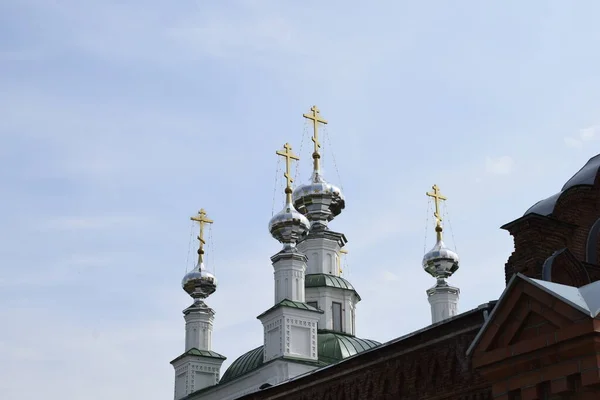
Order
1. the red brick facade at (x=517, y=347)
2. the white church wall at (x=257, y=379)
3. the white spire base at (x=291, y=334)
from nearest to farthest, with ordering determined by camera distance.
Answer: the red brick facade at (x=517, y=347) < the white church wall at (x=257, y=379) < the white spire base at (x=291, y=334)

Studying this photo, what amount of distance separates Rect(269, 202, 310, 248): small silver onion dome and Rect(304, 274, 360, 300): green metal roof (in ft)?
7.97

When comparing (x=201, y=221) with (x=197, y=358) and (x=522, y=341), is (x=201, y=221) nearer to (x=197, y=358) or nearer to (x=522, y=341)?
(x=197, y=358)

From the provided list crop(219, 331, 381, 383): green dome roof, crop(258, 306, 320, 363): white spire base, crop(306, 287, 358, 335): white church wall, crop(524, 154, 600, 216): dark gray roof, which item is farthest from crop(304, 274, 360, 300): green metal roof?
crop(524, 154, 600, 216): dark gray roof

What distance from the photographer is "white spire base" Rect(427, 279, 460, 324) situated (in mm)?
38219

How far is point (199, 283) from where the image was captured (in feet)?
128

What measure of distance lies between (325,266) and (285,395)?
21.0 meters

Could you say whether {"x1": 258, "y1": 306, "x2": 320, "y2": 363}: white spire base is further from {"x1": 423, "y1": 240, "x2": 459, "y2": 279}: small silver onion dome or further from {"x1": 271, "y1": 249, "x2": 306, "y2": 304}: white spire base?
{"x1": 423, "y1": 240, "x2": 459, "y2": 279}: small silver onion dome

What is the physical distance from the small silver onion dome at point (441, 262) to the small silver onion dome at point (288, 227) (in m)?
6.02

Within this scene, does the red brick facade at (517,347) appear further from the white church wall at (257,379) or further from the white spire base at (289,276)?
the white spire base at (289,276)

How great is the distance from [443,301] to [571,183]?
80.5 feet

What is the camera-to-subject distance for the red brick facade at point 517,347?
864 cm

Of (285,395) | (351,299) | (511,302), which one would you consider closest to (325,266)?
(351,299)

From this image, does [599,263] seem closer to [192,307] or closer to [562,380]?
[562,380]

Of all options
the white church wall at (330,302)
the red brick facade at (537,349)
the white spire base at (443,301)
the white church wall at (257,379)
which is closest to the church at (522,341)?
the red brick facade at (537,349)
